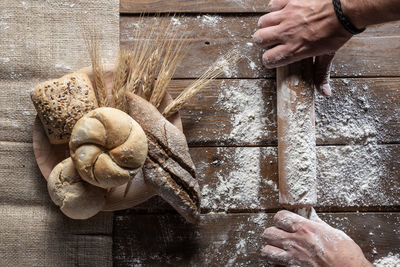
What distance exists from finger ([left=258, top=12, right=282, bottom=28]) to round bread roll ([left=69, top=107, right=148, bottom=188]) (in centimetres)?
62

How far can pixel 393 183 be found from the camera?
1.59 metres

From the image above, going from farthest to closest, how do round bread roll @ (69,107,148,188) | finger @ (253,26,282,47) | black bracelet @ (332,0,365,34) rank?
finger @ (253,26,282,47)
black bracelet @ (332,0,365,34)
round bread roll @ (69,107,148,188)

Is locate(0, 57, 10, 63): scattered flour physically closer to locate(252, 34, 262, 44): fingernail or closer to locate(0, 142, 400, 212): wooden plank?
locate(0, 142, 400, 212): wooden plank

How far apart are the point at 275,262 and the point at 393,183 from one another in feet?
1.84

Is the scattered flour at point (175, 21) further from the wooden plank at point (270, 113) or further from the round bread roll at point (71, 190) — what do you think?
the round bread roll at point (71, 190)

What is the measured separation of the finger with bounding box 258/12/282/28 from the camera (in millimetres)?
1463

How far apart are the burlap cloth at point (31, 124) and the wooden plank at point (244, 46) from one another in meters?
0.18

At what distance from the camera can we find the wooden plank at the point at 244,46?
160 cm

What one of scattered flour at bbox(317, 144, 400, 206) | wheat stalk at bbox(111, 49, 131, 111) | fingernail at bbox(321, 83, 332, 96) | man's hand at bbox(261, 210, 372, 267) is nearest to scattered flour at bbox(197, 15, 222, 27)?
wheat stalk at bbox(111, 49, 131, 111)

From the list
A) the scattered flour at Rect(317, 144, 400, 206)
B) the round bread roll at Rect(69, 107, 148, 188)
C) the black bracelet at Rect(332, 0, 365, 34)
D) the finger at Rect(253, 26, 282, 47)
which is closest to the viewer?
the round bread roll at Rect(69, 107, 148, 188)

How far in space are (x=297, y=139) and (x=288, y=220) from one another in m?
0.29

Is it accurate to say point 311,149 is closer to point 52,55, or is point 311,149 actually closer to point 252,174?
point 252,174

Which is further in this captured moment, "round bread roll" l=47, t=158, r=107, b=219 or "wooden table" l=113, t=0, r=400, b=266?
"wooden table" l=113, t=0, r=400, b=266

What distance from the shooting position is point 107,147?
129cm
